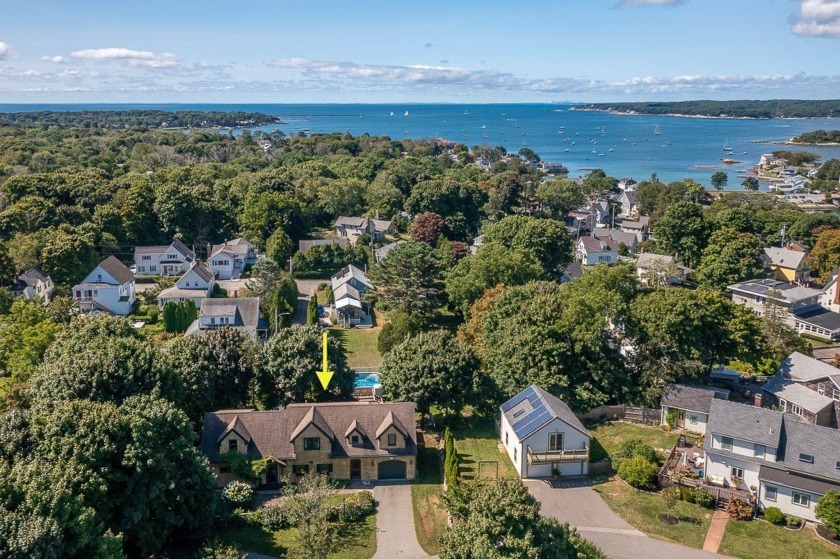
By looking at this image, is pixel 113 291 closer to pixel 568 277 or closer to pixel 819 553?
pixel 568 277

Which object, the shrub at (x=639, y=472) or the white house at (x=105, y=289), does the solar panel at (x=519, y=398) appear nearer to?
the shrub at (x=639, y=472)

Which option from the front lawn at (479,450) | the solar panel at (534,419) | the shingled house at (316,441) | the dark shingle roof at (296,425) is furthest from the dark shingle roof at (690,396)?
the shingled house at (316,441)

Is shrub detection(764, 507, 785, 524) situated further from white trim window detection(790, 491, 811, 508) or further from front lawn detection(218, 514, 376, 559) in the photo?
front lawn detection(218, 514, 376, 559)

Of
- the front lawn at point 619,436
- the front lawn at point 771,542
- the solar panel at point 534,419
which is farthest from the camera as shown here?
the front lawn at point 619,436

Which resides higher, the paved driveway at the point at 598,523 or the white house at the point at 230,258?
the white house at the point at 230,258

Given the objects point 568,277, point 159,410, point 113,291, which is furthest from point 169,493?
point 568,277

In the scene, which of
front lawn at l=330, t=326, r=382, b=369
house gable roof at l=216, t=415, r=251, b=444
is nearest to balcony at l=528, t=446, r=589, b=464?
house gable roof at l=216, t=415, r=251, b=444
